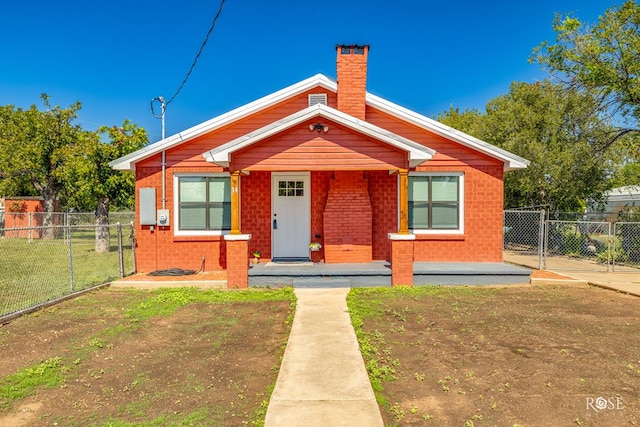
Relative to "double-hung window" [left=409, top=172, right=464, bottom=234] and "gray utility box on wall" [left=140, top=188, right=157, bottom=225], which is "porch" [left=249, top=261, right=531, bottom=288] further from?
"gray utility box on wall" [left=140, top=188, right=157, bottom=225]

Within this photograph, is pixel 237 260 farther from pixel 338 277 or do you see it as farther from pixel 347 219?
pixel 347 219

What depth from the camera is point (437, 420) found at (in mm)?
3598

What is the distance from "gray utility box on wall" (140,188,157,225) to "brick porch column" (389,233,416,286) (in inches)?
248

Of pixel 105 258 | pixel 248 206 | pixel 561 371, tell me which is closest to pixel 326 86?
pixel 248 206

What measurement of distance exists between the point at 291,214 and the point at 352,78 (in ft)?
13.5

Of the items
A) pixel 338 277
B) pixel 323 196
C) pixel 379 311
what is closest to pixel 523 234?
pixel 323 196

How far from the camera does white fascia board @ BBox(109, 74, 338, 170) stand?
10.6m

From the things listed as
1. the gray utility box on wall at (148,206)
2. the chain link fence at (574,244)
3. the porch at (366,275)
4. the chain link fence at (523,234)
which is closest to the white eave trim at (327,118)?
the gray utility box on wall at (148,206)

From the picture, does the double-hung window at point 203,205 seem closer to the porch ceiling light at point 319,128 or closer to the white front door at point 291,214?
the white front door at point 291,214

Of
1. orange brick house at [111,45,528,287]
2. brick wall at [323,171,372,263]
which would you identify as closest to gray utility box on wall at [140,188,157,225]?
orange brick house at [111,45,528,287]

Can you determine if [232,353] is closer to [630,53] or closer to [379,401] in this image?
[379,401]

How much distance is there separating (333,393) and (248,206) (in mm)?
7703

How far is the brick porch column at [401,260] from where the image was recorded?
9.38 meters

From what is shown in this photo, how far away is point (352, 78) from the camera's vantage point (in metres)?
11.1
